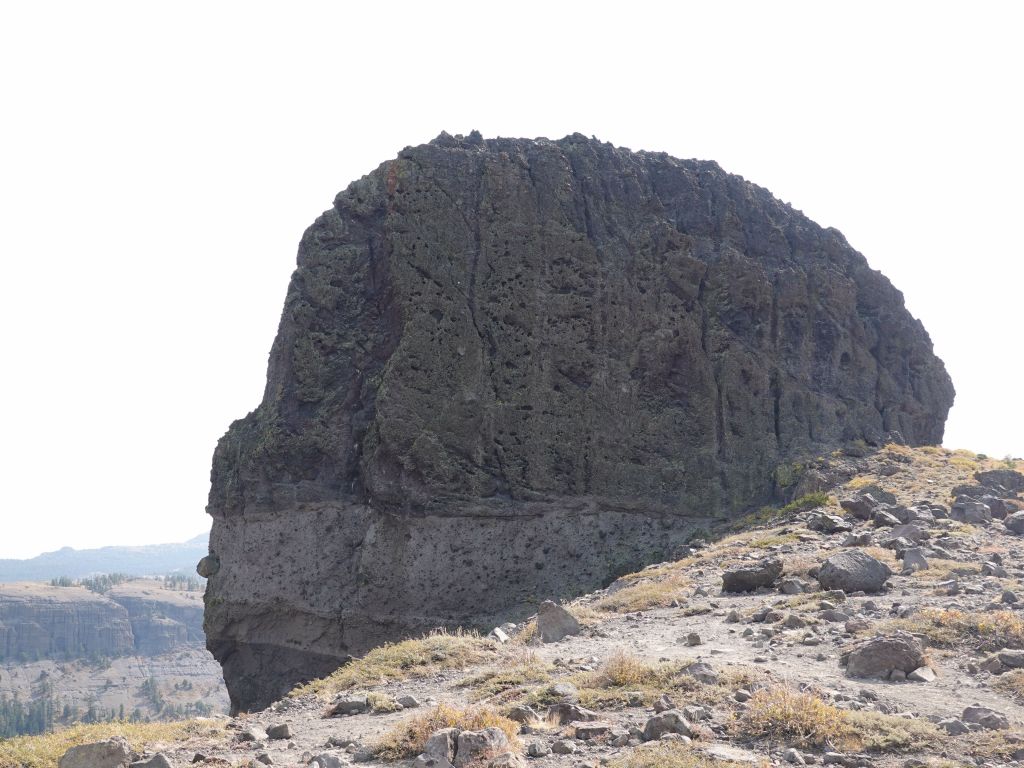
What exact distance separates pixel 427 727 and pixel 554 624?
246 inches

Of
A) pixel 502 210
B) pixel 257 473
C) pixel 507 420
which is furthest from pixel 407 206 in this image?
pixel 257 473

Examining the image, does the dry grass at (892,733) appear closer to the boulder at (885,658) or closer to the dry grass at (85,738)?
the boulder at (885,658)

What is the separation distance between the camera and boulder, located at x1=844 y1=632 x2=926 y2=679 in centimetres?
1066

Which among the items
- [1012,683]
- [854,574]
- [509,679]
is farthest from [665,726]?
[854,574]

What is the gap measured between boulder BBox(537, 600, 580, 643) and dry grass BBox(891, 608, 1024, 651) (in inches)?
191

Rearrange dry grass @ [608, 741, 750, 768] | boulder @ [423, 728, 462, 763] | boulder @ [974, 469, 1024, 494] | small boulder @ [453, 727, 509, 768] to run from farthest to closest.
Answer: boulder @ [974, 469, 1024, 494] → boulder @ [423, 728, 462, 763] → small boulder @ [453, 727, 509, 768] → dry grass @ [608, 741, 750, 768]

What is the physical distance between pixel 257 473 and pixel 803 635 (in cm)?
1784

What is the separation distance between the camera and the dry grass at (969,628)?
1173cm

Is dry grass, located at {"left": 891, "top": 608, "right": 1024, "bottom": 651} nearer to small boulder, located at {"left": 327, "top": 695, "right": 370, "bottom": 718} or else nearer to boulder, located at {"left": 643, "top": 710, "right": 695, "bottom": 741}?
boulder, located at {"left": 643, "top": 710, "right": 695, "bottom": 741}

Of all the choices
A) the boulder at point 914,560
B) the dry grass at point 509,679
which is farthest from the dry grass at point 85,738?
the boulder at point 914,560

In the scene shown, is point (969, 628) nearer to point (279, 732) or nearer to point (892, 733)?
point (892, 733)

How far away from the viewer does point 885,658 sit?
10.7 meters

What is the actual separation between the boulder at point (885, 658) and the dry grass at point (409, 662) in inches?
196

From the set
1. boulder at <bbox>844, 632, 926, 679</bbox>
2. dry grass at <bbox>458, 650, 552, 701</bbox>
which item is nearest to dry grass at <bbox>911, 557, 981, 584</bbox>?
boulder at <bbox>844, 632, 926, 679</bbox>
